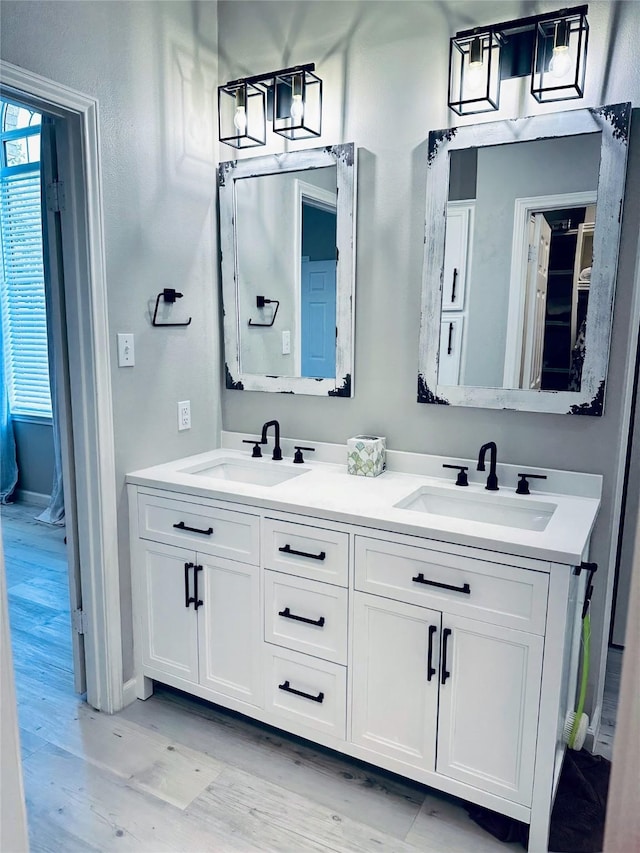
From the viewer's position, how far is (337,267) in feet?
7.38

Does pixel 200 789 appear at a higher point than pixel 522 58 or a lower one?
lower

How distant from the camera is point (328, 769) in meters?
1.91

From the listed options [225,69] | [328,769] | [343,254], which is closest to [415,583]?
[328,769]

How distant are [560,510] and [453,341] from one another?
67 cm

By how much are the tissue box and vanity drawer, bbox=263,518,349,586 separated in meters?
0.43

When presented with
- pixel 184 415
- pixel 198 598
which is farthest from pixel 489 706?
pixel 184 415

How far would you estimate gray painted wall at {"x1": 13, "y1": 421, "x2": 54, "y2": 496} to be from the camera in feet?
14.6

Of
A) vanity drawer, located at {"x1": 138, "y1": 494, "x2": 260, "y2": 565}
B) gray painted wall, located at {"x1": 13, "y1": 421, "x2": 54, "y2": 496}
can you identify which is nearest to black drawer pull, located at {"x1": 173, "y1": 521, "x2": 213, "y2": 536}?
vanity drawer, located at {"x1": 138, "y1": 494, "x2": 260, "y2": 565}

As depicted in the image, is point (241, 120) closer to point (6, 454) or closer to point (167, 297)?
point (167, 297)

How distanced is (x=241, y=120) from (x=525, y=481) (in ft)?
5.50

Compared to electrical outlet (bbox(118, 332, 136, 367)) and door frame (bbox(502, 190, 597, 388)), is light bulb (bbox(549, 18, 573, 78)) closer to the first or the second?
door frame (bbox(502, 190, 597, 388))

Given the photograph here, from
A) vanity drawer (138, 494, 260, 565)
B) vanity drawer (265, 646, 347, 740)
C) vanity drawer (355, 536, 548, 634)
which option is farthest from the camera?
vanity drawer (138, 494, 260, 565)

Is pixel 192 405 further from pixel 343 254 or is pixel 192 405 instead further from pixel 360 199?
pixel 360 199

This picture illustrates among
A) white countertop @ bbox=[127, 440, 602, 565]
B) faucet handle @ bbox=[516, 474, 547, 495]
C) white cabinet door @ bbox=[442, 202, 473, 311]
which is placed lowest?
white countertop @ bbox=[127, 440, 602, 565]
